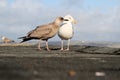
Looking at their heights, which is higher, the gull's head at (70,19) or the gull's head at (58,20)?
the gull's head at (70,19)

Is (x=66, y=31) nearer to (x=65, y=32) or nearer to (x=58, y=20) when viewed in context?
(x=65, y=32)

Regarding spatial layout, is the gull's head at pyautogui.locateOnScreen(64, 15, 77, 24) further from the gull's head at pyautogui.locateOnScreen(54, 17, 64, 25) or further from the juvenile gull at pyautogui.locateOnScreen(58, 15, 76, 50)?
the gull's head at pyautogui.locateOnScreen(54, 17, 64, 25)

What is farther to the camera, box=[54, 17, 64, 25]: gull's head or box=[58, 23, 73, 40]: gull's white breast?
box=[58, 23, 73, 40]: gull's white breast

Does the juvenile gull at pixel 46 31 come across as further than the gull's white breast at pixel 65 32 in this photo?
No

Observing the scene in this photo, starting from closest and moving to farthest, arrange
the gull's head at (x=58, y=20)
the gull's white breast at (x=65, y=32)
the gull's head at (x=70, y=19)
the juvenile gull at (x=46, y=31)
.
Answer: the juvenile gull at (x=46, y=31)
the gull's head at (x=58, y=20)
the gull's white breast at (x=65, y=32)
the gull's head at (x=70, y=19)

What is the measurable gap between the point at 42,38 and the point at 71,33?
1.98 metres

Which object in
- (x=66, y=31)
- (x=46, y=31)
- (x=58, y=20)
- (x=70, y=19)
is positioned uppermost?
(x=70, y=19)

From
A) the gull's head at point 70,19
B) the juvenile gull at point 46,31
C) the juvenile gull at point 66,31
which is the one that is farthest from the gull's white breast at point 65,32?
the juvenile gull at point 46,31

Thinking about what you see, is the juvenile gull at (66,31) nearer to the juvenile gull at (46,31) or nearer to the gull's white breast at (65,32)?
the gull's white breast at (65,32)

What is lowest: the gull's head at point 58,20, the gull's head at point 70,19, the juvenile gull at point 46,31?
the juvenile gull at point 46,31

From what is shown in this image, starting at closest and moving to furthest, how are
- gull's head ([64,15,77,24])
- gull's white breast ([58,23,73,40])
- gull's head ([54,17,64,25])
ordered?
gull's head ([54,17,64,25]) → gull's white breast ([58,23,73,40]) → gull's head ([64,15,77,24])

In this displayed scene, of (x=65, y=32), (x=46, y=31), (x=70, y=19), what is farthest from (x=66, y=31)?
(x=46, y=31)

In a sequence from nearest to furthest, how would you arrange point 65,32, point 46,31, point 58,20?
point 46,31, point 58,20, point 65,32

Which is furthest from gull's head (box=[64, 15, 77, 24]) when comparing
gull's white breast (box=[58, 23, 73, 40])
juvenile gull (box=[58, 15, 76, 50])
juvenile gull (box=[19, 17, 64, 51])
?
juvenile gull (box=[19, 17, 64, 51])
